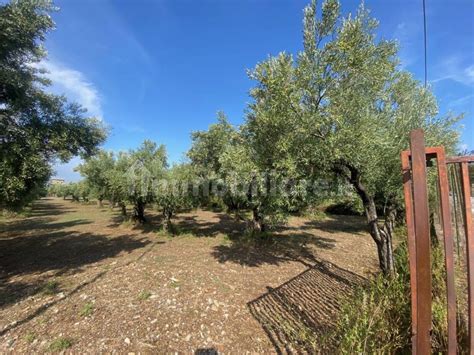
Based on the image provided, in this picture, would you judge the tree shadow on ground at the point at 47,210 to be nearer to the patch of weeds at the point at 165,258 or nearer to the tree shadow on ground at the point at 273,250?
the patch of weeds at the point at 165,258

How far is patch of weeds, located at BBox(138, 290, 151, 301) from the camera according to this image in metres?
5.38

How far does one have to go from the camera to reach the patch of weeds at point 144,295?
5.38m

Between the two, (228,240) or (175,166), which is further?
(175,166)

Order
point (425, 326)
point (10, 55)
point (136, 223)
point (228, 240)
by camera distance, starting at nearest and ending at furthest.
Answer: point (425, 326)
point (10, 55)
point (228, 240)
point (136, 223)

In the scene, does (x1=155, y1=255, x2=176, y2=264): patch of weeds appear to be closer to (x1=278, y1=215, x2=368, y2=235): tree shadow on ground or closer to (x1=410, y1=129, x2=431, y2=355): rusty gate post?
(x1=410, y1=129, x2=431, y2=355): rusty gate post

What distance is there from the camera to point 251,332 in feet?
13.8

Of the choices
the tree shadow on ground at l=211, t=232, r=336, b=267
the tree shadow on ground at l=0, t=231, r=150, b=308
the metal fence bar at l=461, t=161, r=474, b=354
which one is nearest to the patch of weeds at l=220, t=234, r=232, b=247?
the tree shadow on ground at l=211, t=232, r=336, b=267

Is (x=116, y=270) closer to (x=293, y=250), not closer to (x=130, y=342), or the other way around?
(x=130, y=342)

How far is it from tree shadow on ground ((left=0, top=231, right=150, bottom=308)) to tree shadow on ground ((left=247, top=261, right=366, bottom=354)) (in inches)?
240

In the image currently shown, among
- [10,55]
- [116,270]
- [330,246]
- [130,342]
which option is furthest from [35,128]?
[330,246]

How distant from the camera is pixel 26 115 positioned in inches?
245

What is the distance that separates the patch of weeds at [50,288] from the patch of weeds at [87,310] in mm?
1417

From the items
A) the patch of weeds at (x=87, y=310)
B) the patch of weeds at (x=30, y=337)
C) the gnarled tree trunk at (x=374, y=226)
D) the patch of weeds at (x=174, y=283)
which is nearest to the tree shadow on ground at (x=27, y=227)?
the patch of weeds at (x=87, y=310)

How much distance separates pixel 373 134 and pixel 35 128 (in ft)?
28.2
